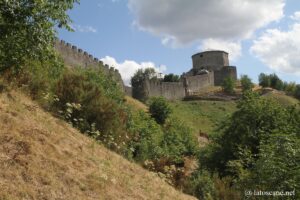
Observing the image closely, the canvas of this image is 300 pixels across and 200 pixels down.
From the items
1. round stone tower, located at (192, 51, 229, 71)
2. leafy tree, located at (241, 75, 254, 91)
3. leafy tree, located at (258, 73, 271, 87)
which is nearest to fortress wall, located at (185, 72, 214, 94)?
leafy tree, located at (241, 75, 254, 91)

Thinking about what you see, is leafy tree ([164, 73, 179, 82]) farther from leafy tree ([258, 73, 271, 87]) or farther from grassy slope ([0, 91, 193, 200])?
grassy slope ([0, 91, 193, 200])

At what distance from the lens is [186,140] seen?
123 feet

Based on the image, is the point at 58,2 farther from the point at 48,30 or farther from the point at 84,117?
the point at 84,117

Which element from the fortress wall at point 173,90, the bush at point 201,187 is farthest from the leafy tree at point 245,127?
the fortress wall at point 173,90

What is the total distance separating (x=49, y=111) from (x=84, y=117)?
69.3 inches

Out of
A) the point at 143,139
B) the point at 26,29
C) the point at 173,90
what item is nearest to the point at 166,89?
the point at 173,90

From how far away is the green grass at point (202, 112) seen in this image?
51.9 metres

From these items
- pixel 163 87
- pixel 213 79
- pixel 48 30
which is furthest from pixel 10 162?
pixel 213 79

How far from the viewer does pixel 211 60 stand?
110000 mm

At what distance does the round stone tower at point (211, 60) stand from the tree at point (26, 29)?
97.8m

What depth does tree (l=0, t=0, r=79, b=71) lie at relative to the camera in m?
11.5

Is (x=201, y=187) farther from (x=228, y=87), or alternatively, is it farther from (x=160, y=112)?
(x=228, y=87)

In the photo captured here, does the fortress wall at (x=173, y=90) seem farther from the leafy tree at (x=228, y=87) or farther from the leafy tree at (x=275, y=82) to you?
the leafy tree at (x=275, y=82)

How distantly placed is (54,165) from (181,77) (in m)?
76.1
